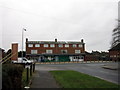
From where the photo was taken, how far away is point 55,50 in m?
59.9

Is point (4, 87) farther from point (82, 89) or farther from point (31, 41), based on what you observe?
point (31, 41)

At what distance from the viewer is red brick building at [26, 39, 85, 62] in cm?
5762

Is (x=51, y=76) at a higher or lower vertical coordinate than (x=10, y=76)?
lower

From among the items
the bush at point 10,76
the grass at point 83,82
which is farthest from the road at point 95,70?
the bush at point 10,76

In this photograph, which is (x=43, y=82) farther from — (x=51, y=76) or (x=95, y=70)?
(x=95, y=70)

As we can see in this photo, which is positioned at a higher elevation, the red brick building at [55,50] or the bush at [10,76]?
the red brick building at [55,50]

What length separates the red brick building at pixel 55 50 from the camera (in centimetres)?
5762

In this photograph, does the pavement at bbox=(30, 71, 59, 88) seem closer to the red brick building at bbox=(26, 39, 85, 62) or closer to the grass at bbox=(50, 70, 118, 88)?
the grass at bbox=(50, 70, 118, 88)

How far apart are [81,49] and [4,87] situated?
187 ft

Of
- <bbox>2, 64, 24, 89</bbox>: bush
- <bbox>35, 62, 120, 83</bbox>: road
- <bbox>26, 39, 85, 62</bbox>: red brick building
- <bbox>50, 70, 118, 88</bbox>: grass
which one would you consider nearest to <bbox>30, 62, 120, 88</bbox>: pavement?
<bbox>35, 62, 120, 83</bbox>: road

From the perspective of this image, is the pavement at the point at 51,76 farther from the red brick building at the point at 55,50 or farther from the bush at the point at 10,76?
the red brick building at the point at 55,50

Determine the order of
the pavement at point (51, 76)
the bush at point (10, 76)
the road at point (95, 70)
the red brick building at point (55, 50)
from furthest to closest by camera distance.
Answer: the red brick building at point (55, 50)
the road at point (95, 70)
the pavement at point (51, 76)
the bush at point (10, 76)

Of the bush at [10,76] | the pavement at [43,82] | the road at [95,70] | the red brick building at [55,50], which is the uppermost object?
the red brick building at [55,50]

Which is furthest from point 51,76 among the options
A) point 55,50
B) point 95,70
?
point 55,50
